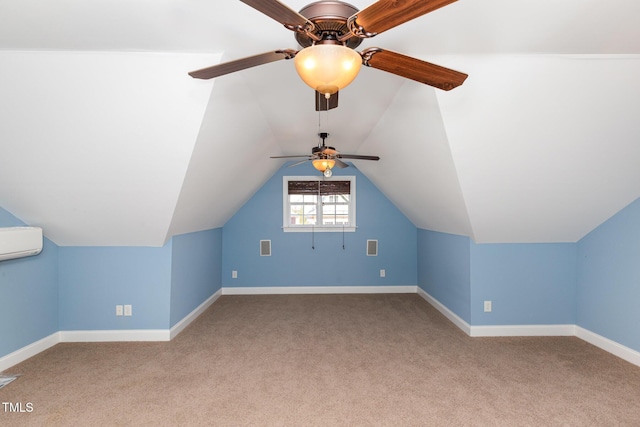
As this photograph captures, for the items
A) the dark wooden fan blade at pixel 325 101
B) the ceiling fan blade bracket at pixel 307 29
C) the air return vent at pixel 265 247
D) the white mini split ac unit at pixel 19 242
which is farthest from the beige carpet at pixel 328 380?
the ceiling fan blade bracket at pixel 307 29

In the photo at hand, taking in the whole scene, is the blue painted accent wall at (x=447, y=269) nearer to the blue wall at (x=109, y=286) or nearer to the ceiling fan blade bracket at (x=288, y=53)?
the ceiling fan blade bracket at (x=288, y=53)

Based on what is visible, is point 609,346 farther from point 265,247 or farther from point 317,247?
point 265,247

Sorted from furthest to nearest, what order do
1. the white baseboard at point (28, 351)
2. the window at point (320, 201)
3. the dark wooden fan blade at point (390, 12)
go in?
the window at point (320, 201)
the white baseboard at point (28, 351)
the dark wooden fan blade at point (390, 12)

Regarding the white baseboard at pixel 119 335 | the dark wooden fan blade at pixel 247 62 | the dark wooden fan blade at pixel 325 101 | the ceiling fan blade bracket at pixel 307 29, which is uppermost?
the dark wooden fan blade at pixel 325 101

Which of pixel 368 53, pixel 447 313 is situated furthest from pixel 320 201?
pixel 368 53

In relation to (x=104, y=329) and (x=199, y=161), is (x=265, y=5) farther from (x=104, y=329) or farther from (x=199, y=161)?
(x=104, y=329)

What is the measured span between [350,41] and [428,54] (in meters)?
1.10

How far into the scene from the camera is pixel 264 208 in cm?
597

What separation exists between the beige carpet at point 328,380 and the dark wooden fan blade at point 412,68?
7.25 feet

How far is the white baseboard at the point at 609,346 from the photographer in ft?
10.2

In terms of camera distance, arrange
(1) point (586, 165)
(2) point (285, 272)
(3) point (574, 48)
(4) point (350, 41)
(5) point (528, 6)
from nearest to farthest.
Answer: (4) point (350, 41) → (5) point (528, 6) → (3) point (574, 48) → (1) point (586, 165) → (2) point (285, 272)

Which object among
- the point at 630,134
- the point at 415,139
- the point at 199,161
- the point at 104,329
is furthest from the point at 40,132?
the point at 630,134

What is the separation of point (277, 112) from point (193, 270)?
2.55m

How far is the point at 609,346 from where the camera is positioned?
3375 mm
